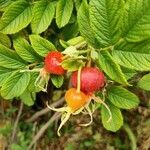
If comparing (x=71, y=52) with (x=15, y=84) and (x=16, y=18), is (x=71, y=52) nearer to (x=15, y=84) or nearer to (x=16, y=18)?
(x=15, y=84)

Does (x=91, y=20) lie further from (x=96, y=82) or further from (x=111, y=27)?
(x=96, y=82)

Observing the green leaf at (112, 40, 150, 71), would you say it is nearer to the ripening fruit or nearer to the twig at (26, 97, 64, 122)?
the ripening fruit

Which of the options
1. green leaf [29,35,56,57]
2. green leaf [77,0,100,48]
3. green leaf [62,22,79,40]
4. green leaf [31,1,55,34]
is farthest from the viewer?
green leaf [62,22,79,40]

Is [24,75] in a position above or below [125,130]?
above

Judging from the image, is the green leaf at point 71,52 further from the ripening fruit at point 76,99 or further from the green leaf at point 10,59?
the green leaf at point 10,59

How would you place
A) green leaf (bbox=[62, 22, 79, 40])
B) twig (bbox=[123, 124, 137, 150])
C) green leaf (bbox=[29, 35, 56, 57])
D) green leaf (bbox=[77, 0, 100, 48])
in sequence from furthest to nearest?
1. twig (bbox=[123, 124, 137, 150])
2. green leaf (bbox=[62, 22, 79, 40])
3. green leaf (bbox=[29, 35, 56, 57])
4. green leaf (bbox=[77, 0, 100, 48])

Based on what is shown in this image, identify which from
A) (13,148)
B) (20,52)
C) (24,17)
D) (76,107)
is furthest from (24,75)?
(13,148)

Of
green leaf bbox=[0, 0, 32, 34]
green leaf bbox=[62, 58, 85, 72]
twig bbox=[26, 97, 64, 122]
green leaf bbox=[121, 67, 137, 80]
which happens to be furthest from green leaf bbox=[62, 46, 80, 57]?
twig bbox=[26, 97, 64, 122]
